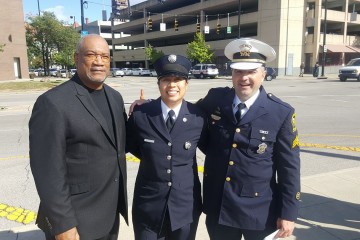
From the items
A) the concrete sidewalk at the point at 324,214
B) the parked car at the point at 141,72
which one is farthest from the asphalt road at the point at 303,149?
the parked car at the point at 141,72

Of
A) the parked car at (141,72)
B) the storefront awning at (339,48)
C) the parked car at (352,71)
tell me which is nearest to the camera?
the parked car at (352,71)

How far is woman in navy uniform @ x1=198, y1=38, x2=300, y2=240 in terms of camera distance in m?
2.47

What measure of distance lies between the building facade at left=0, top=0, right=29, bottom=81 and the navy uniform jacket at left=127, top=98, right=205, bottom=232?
1603 inches

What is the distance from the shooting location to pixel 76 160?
7.29 feet

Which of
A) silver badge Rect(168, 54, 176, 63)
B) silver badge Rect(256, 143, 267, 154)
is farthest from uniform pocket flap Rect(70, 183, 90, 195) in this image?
silver badge Rect(256, 143, 267, 154)

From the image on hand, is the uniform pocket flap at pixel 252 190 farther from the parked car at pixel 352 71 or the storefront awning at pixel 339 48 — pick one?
the storefront awning at pixel 339 48

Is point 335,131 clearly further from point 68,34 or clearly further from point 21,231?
point 68,34

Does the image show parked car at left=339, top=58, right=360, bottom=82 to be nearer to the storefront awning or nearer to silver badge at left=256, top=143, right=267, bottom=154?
the storefront awning

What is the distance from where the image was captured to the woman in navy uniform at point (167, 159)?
257cm

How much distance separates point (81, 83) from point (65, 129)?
0.40 meters

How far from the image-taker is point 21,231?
3709 millimetres

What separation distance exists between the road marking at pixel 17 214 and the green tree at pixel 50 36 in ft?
179

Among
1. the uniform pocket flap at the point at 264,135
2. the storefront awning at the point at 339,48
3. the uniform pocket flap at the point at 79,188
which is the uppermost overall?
the storefront awning at the point at 339,48

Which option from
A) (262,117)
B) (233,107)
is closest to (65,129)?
(233,107)
